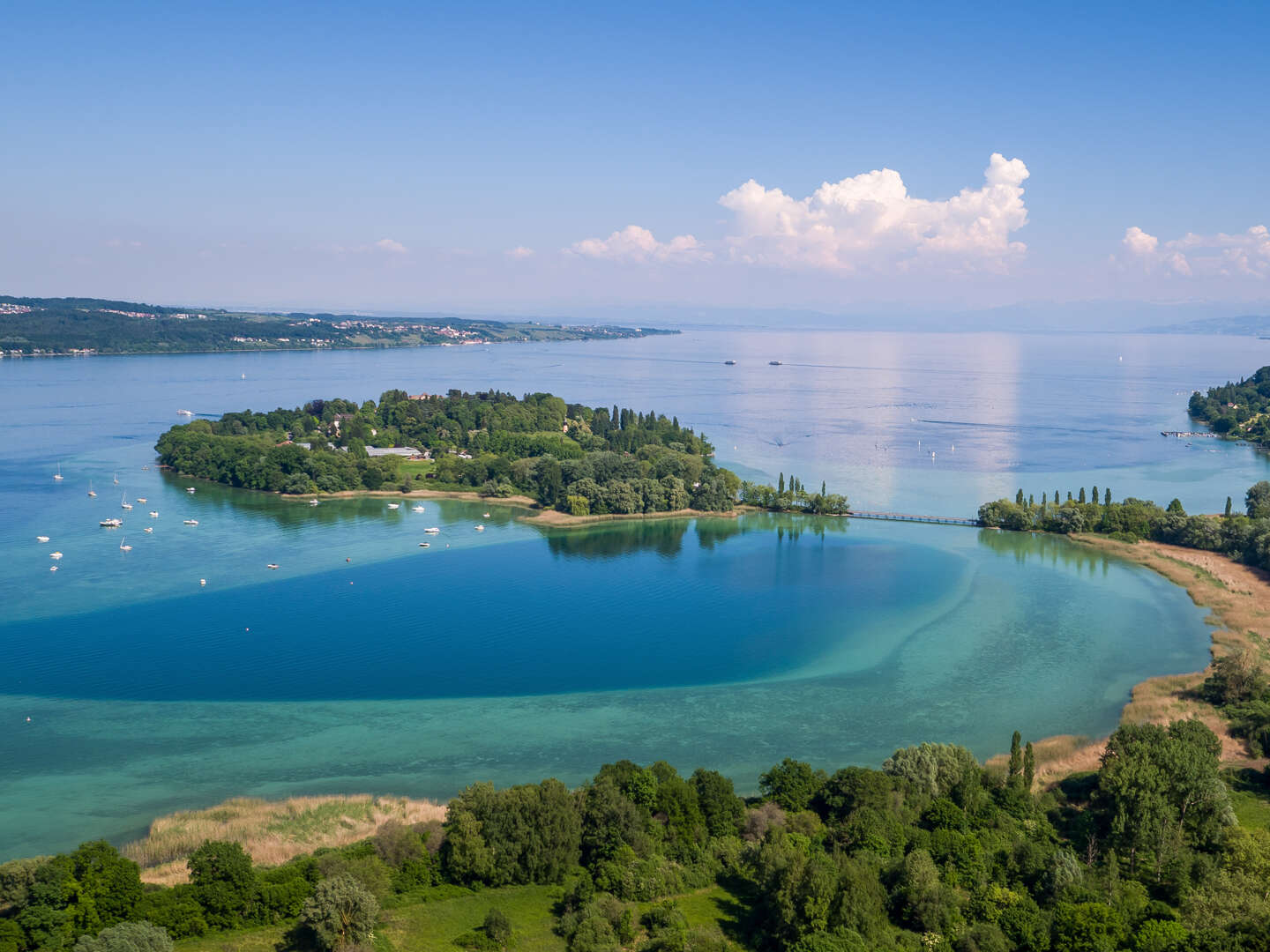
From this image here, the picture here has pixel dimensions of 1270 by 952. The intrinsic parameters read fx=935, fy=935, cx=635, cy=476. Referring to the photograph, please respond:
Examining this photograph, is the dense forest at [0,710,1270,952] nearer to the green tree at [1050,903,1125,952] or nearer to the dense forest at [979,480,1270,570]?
the green tree at [1050,903,1125,952]

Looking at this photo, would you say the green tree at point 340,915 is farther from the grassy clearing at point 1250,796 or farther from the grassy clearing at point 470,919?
the grassy clearing at point 1250,796

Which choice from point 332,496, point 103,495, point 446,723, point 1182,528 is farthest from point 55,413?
point 1182,528

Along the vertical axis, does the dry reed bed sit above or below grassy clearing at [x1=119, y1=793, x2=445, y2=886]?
above

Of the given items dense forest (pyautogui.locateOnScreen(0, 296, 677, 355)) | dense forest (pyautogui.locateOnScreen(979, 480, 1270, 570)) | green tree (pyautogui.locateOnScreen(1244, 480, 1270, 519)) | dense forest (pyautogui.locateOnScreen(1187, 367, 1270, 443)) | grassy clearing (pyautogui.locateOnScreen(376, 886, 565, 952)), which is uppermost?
dense forest (pyautogui.locateOnScreen(0, 296, 677, 355))

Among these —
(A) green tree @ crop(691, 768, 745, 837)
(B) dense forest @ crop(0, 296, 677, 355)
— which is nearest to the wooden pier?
(A) green tree @ crop(691, 768, 745, 837)

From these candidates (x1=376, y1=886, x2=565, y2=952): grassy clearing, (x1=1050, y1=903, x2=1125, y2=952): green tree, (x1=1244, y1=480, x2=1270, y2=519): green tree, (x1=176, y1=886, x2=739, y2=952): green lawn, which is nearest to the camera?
(x1=1050, y1=903, x2=1125, y2=952): green tree

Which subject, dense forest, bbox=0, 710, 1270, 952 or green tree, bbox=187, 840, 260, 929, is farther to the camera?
green tree, bbox=187, 840, 260, 929

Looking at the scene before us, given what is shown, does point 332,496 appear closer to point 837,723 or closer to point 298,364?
point 837,723
